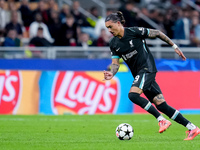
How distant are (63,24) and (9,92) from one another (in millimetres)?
4054

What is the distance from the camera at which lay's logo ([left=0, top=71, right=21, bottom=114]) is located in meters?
15.0

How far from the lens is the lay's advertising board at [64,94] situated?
1516cm

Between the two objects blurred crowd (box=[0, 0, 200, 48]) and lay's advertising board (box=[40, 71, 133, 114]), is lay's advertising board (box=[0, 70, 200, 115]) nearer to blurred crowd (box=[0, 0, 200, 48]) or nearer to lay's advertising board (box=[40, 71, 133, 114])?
lay's advertising board (box=[40, 71, 133, 114])

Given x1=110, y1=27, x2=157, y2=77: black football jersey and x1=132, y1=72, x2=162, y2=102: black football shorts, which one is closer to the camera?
x1=132, y1=72, x2=162, y2=102: black football shorts

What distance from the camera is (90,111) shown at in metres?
15.4

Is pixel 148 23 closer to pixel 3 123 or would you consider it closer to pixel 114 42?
pixel 3 123

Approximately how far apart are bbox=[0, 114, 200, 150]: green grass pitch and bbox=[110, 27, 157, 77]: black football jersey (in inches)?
48.9

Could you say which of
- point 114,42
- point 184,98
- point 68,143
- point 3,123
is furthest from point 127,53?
point 184,98

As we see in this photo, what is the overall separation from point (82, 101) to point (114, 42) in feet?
21.2

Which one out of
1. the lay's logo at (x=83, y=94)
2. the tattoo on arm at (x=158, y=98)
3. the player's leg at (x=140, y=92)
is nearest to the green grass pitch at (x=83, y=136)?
the player's leg at (x=140, y=92)

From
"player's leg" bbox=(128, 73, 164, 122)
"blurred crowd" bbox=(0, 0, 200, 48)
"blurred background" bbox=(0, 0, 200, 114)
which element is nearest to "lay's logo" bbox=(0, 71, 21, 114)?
"blurred background" bbox=(0, 0, 200, 114)

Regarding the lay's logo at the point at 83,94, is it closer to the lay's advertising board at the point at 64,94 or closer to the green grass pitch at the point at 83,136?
the lay's advertising board at the point at 64,94

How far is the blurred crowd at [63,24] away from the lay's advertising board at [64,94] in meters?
2.03

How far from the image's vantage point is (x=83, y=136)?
930 cm
